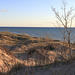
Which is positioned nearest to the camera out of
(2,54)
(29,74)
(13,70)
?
(29,74)

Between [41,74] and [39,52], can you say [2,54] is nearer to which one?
[41,74]

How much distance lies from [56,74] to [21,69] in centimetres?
146

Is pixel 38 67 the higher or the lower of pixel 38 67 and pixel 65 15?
the lower

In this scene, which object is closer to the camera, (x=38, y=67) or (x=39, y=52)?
(x=38, y=67)

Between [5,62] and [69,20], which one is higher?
[69,20]

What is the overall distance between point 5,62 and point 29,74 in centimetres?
147

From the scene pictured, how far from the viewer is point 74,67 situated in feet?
16.9

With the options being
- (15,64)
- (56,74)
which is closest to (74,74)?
(56,74)

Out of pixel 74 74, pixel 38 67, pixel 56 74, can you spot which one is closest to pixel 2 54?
pixel 38 67

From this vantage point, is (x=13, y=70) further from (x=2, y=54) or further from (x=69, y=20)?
(x=69, y=20)

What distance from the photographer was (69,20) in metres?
6.22

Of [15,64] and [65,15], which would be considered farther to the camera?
[65,15]

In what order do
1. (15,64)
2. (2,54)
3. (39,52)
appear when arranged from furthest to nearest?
(39,52), (2,54), (15,64)

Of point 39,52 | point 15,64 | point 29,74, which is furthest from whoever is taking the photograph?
point 39,52
